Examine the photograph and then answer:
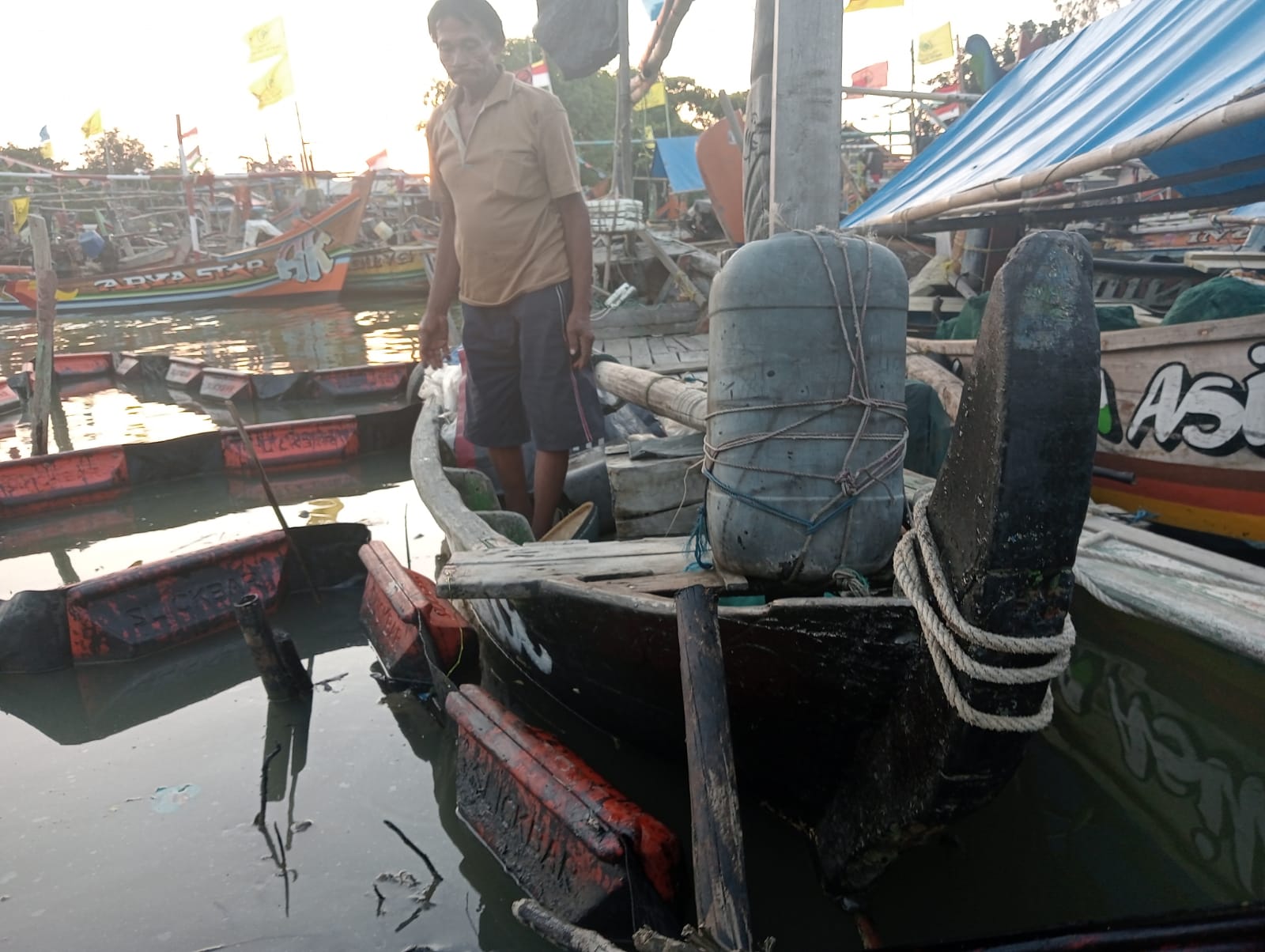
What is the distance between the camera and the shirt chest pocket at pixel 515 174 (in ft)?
10.3

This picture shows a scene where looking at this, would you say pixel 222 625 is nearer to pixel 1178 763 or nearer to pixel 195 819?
pixel 195 819

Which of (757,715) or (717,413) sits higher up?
(717,413)

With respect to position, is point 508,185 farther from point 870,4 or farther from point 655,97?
point 655,97

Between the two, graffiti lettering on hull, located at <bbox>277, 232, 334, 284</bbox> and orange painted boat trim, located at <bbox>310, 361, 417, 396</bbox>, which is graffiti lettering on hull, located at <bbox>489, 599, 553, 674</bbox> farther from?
graffiti lettering on hull, located at <bbox>277, 232, 334, 284</bbox>

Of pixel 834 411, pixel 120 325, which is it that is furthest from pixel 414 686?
pixel 120 325

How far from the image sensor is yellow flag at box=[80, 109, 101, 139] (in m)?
26.3

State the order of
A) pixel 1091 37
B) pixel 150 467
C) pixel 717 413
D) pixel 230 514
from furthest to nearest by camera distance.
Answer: pixel 150 467
pixel 230 514
pixel 1091 37
pixel 717 413

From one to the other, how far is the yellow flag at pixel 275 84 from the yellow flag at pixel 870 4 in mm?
15562

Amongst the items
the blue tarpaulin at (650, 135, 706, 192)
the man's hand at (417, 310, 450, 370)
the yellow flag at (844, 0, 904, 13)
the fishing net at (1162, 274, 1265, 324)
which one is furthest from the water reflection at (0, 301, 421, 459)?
the yellow flag at (844, 0, 904, 13)

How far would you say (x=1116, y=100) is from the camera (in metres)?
3.88

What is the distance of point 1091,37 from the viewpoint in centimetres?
497

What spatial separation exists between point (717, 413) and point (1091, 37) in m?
4.50

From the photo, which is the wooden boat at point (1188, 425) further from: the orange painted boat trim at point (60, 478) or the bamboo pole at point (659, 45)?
the orange painted boat trim at point (60, 478)

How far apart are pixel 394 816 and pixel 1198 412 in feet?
11.8
